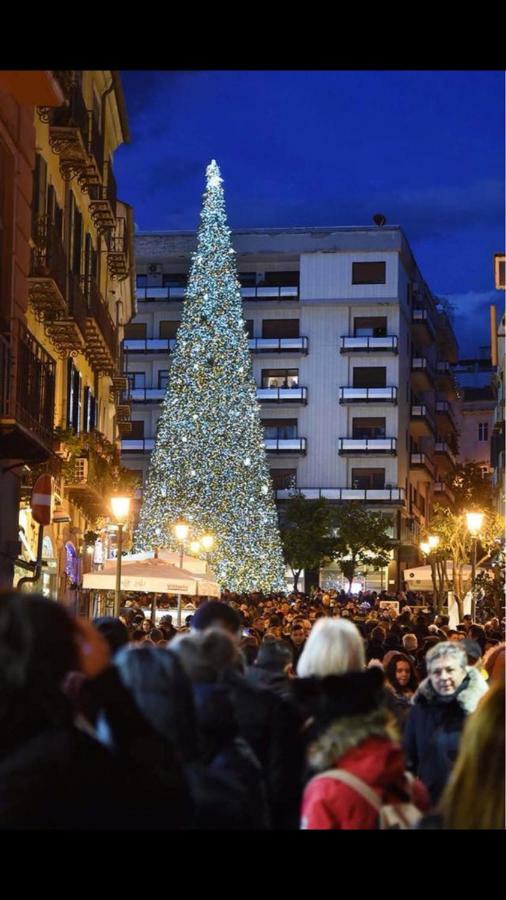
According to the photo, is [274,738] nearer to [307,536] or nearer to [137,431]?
[307,536]

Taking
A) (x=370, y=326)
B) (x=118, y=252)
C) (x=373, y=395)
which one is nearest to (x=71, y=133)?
(x=118, y=252)

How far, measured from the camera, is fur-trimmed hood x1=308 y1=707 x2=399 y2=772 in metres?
5.79

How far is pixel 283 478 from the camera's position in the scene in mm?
87125

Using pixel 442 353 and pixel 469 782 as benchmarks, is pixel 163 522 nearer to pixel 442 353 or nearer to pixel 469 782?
pixel 469 782

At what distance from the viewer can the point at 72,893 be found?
16.3 feet

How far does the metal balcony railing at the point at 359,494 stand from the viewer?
8550cm

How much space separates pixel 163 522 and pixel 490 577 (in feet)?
57.2

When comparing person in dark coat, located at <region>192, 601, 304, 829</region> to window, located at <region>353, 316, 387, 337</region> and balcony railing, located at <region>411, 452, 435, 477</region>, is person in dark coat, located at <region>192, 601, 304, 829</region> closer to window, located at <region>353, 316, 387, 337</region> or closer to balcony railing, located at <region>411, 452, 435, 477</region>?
window, located at <region>353, 316, 387, 337</region>

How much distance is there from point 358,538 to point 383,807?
235 feet

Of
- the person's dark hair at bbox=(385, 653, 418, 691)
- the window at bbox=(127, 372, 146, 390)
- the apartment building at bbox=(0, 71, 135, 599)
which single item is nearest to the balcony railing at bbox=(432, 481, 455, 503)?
the window at bbox=(127, 372, 146, 390)

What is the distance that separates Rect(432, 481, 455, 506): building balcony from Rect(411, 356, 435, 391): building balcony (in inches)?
Result: 350

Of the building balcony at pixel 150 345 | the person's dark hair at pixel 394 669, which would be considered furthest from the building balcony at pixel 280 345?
the person's dark hair at pixel 394 669

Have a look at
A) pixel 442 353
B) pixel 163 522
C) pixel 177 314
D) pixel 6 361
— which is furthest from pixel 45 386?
pixel 442 353

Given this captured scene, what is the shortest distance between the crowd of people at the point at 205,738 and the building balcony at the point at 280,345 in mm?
80706
